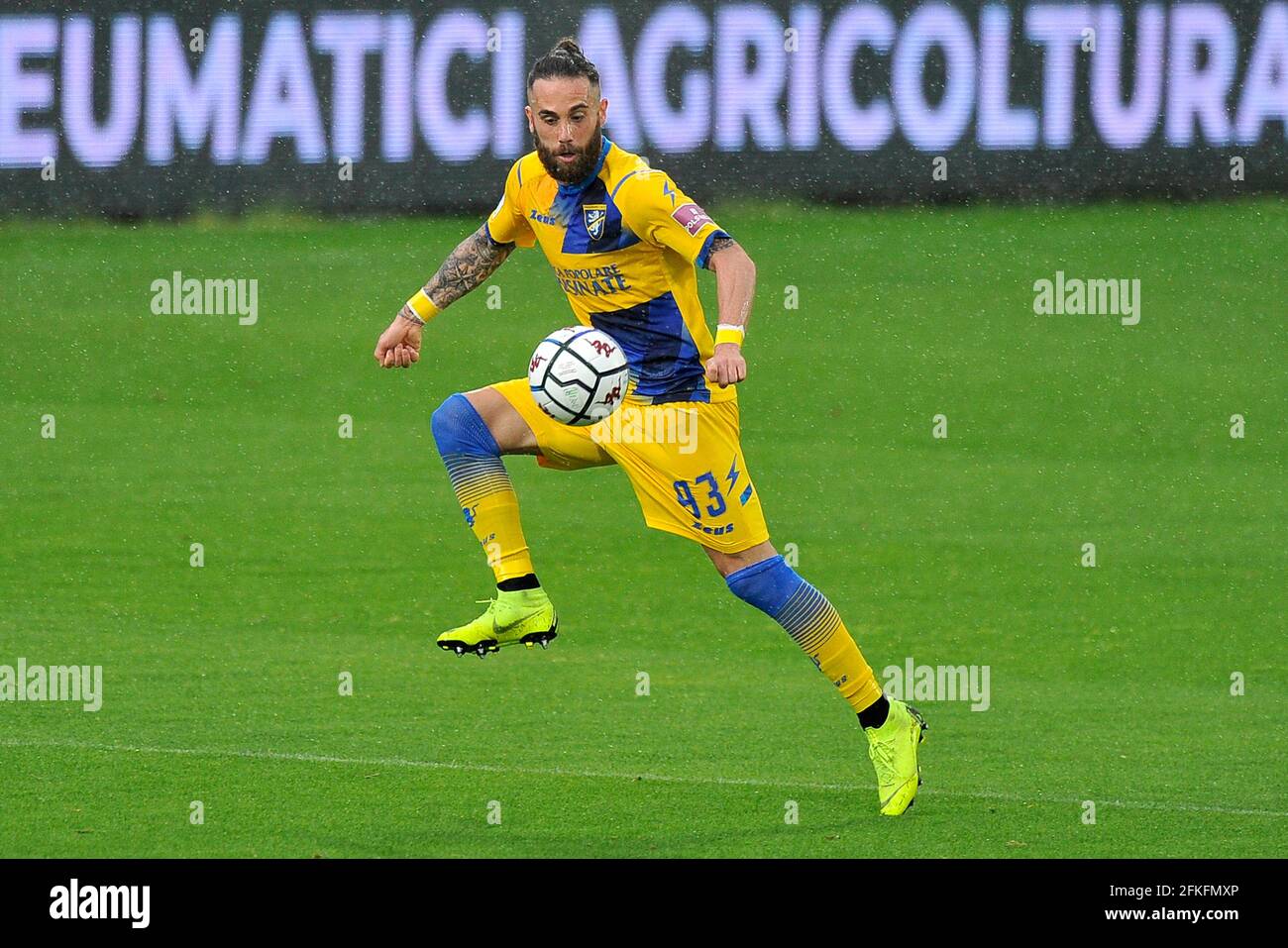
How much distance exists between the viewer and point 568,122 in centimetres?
840

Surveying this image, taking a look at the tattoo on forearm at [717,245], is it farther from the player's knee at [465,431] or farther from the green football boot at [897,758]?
the green football boot at [897,758]

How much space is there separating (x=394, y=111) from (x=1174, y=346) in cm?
768

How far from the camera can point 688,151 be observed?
20.0 metres

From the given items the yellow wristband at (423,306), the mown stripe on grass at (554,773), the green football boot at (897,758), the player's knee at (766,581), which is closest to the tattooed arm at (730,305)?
the player's knee at (766,581)

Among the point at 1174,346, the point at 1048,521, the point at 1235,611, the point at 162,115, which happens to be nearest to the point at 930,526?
the point at 1048,521

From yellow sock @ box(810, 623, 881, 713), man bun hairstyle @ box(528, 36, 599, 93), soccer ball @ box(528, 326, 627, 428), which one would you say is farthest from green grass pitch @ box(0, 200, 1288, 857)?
man bun hairstyle @ box(528, 36, 599, 93)

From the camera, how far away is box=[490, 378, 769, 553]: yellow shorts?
28.5ft

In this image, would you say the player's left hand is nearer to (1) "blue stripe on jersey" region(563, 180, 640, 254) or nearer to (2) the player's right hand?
(1) "blue stripe on jersey" region(563, 180, 640, 254)

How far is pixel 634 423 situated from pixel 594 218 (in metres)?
0.88

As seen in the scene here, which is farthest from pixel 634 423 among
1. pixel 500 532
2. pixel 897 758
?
pixel 897 758

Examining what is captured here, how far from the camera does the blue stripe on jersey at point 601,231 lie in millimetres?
8539

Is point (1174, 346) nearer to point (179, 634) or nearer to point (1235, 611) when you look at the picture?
point (1235, 611)

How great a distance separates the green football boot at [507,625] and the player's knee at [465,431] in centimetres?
63

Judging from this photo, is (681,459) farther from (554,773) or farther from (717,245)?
(554,773)
